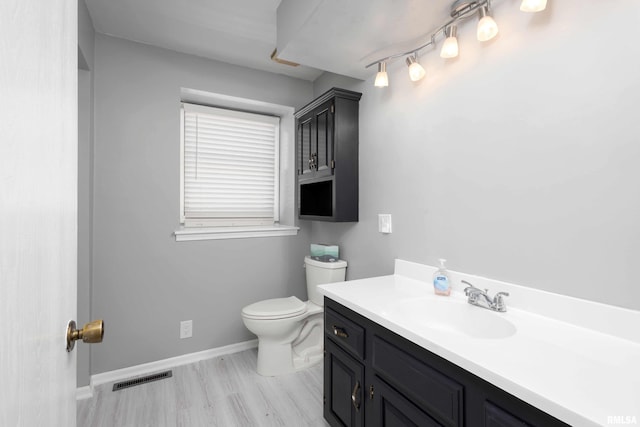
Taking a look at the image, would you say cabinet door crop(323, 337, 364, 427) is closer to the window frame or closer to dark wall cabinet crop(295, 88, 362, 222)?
dark wall cabinet crop(295, 88, 362, 222)

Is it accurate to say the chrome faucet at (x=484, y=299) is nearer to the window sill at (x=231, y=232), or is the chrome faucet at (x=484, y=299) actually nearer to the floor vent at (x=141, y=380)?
the window sill at (x=231, y=232)

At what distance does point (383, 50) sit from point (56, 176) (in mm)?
1668

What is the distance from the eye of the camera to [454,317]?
137 centimetres

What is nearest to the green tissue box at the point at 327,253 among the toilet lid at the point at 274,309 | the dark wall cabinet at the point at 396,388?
the toilet lid at the point at 274,309

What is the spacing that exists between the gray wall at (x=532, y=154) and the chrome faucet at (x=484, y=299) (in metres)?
0.09

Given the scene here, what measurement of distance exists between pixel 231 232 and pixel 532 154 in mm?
2141

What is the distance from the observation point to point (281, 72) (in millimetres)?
2754

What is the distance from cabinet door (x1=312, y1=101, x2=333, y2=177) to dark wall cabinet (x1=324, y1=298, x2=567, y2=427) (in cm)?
102

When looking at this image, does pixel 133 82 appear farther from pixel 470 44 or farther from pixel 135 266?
pixel 470 44

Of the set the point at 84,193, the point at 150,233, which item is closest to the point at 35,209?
the point at 84,193

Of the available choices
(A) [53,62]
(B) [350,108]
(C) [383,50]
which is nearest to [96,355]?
(A) [53,62]

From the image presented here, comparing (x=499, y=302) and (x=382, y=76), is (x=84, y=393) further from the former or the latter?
(x=382, y=76)

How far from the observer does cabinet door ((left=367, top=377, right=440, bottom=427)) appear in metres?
1.05

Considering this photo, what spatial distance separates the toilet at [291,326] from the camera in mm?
2174
